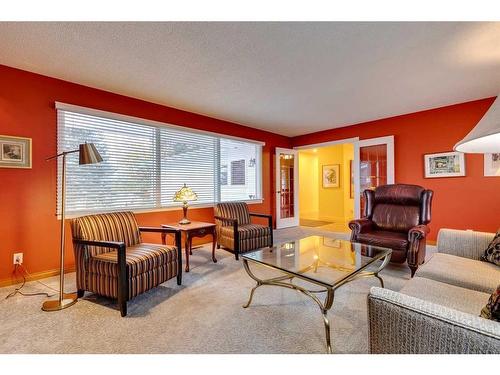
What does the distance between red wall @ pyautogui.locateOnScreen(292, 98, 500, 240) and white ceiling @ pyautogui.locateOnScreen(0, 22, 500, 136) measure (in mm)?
334

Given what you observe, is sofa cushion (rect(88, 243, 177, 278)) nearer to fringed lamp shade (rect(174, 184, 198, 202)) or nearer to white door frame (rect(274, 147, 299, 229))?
fringed lamp shade (rect(174, 184, 198, 202))

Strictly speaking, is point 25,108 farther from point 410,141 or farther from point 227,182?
point 410,141

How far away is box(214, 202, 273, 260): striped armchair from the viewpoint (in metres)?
3.46

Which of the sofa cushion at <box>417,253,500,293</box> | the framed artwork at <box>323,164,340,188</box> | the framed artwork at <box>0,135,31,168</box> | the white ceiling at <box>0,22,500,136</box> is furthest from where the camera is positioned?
the framed artwork at <box>323,164,340,188</box>

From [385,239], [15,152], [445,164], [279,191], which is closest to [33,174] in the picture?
[15,152]

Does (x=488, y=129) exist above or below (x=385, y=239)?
above

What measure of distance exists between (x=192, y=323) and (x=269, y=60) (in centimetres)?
248

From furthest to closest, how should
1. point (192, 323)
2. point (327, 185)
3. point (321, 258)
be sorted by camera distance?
point (327, 185)
point (321, 258)
point (192, 323)

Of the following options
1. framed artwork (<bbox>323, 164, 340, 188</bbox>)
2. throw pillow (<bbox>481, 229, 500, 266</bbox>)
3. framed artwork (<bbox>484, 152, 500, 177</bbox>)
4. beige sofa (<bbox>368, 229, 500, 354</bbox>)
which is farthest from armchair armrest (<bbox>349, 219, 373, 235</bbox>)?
framed artwork (<bbox>323, 164, 340, 188</bbox>)

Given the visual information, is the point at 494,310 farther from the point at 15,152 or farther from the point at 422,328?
the point at 15,152

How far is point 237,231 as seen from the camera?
345 cm

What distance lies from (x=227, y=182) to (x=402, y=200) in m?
2.94

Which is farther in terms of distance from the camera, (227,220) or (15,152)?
(227,220)
